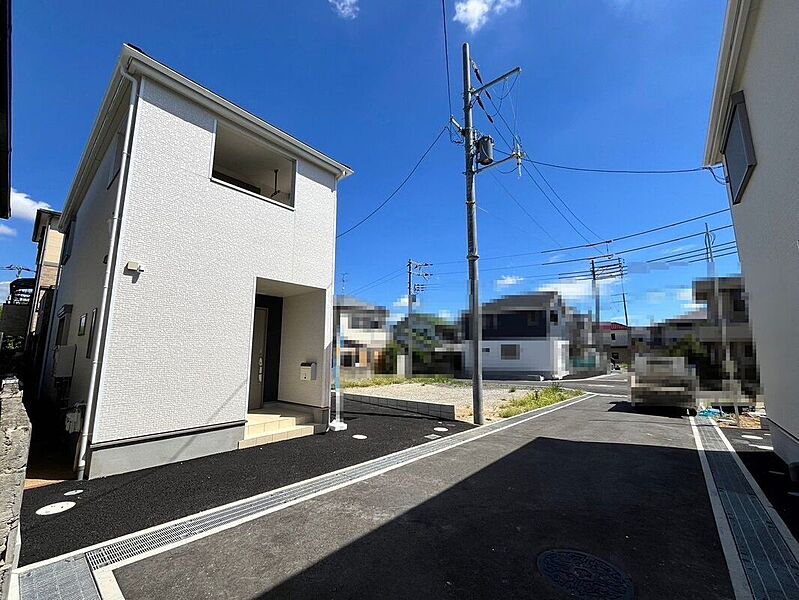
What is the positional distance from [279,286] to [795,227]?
22.4 ft

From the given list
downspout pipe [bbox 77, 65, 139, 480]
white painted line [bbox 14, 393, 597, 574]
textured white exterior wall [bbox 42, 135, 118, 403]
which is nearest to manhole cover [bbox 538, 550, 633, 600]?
white painted line [bbox 14, 393, 597, 574]

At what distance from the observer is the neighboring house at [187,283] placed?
14.1ft

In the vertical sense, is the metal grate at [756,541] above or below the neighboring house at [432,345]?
below

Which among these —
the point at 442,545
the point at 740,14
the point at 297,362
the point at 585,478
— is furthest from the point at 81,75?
the point at 585,478

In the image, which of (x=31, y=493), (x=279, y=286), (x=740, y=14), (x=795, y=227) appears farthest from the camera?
(x=279, y=286)

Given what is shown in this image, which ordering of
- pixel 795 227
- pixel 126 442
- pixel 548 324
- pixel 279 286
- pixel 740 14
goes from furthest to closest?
pixel 548 324, pixel 279 286, pixel 126 442, pixel 740 14, pixel 795 227

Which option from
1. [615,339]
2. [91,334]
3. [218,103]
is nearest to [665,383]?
[218,103]

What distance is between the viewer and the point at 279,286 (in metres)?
6.50

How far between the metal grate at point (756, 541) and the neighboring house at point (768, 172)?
0.68m

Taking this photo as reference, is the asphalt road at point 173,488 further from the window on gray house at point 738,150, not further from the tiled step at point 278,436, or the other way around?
the window on gray house at point 738,150

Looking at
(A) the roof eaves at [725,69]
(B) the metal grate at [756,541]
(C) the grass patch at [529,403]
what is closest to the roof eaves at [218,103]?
(A) the roof eaves at [725,69]

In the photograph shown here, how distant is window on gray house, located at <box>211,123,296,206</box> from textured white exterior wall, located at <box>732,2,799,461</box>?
6433 millimetres

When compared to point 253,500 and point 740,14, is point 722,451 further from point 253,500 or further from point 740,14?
point 253,500

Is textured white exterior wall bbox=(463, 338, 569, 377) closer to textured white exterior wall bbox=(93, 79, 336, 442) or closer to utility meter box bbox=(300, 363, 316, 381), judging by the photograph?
utility meter box bbox=(300, 363, 316, 381)
